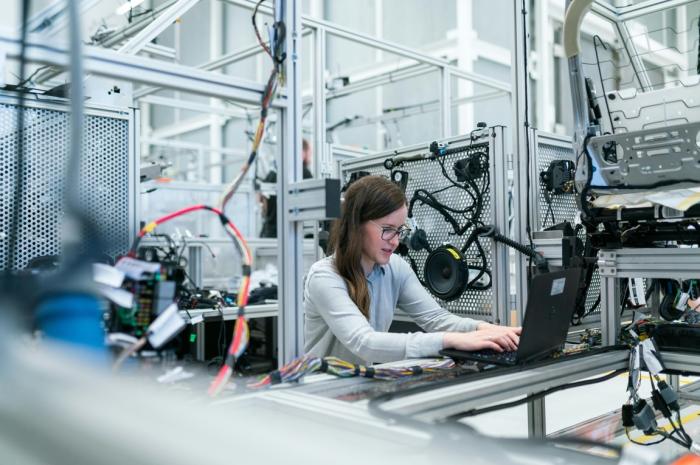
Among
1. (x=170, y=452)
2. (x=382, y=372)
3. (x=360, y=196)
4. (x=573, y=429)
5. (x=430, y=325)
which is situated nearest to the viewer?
(x=170, y=452)

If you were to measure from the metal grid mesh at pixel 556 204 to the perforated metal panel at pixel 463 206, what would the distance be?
0.45 feet

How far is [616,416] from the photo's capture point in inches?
79.4

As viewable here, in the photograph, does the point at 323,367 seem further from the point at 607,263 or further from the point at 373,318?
the point at 607,263

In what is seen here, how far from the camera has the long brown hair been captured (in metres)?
1.50

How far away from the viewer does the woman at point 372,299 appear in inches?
48.3

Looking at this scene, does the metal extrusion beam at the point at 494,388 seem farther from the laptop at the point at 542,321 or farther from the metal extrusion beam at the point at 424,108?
the metal extrusion beam at the point at 424,108

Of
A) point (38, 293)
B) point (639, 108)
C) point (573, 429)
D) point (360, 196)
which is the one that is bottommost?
point (573, 429)

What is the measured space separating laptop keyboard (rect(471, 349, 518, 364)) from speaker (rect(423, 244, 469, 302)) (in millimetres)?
680

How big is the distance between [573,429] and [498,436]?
1407 millimetres

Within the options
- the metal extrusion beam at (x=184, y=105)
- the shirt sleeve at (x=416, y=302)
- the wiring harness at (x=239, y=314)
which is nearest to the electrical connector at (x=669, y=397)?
the shirt sleeve at (x=416, y=302)

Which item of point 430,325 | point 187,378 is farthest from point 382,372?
point 430,325

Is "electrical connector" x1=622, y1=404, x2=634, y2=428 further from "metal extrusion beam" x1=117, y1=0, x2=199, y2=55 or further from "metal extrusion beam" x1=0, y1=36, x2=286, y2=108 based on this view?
"metal extrusion beam" x1=117, y1=0, x2=199, y2=55

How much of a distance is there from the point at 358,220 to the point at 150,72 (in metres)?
0.78

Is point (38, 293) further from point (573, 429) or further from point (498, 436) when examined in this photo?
point (573, 429)
